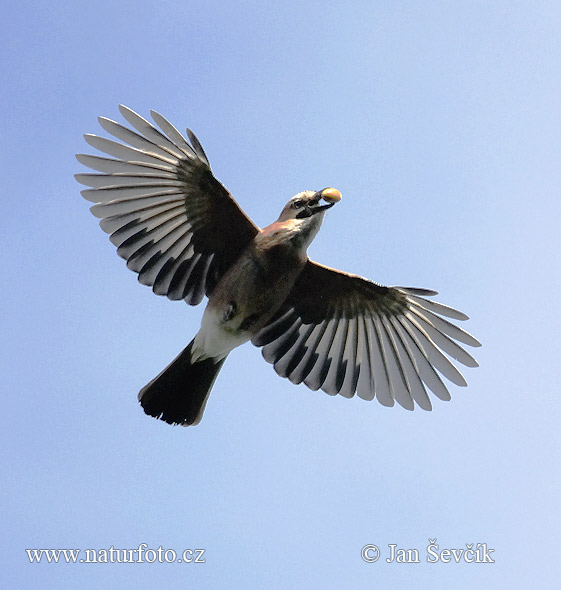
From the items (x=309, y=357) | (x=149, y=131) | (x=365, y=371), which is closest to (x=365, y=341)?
(x=365, y=371)

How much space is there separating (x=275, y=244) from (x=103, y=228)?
142cm

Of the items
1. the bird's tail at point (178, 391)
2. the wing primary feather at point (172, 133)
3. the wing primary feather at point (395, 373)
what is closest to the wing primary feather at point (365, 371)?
the wing primary feather at point (395, 373)

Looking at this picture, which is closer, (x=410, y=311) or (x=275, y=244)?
(x=275, y=244)

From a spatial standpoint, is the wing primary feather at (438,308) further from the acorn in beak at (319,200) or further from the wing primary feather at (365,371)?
the acorn in beak at (319,200)

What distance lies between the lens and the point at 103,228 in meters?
9.06

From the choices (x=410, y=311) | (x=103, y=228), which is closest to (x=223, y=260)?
(x=103, y=228)

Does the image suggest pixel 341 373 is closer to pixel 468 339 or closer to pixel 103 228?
pixel 468 339

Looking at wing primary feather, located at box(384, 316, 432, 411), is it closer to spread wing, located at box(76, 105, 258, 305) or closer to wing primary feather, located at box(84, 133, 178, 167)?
spread wing, located at box(76, 105, 258, 305)

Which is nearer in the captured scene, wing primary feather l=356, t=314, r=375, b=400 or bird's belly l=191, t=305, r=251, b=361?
bird's belly l=191, t=305, r=251, b=361

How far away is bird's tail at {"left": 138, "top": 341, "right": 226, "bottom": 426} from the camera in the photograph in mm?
9258

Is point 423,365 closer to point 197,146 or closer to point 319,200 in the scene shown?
point 319,200

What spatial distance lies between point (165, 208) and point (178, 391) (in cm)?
152

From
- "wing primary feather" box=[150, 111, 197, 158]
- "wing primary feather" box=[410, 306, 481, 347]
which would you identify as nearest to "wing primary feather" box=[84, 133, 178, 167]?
"wing primary feather" box=[150, 111, 197, 158]

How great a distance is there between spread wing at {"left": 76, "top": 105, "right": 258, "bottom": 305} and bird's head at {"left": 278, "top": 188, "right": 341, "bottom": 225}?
33 centimetres
